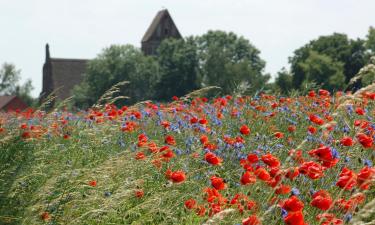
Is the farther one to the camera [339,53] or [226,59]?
[226,59]

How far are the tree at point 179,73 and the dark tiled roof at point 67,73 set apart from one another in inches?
764

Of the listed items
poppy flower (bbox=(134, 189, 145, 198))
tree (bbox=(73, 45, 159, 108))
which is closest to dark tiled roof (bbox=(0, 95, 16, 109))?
tree (bbox=(73, 45, 159, 108))

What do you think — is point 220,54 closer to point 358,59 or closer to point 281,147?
point 358,59

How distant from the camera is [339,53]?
60219 mm

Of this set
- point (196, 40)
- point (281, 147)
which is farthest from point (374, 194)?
point (196, 40)

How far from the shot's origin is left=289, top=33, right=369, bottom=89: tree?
60188 millimetres

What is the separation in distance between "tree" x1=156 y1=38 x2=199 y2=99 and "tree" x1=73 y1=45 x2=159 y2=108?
3.49 ft

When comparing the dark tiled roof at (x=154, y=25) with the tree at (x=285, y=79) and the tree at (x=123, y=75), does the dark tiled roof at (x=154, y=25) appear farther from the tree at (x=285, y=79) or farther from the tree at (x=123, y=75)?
the tree at (x=285, y=79)

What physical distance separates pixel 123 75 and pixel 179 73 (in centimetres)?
597

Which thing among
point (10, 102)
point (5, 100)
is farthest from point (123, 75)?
point (5, 100)

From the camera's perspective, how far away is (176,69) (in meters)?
71.5

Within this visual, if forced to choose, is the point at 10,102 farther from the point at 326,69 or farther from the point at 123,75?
the point at 326,69

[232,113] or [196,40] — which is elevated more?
[196,40]

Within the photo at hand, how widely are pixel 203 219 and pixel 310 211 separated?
86cm
